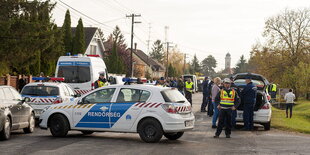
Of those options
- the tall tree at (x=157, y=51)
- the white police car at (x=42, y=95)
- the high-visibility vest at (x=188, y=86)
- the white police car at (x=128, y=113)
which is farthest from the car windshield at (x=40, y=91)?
the tall tree at (x=157, y=51)

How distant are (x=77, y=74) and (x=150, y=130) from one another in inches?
439

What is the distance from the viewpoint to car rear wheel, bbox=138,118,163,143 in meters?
12.5

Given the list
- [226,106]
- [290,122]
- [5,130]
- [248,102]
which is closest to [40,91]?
[5,130]

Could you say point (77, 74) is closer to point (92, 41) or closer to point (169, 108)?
point (169, 108)

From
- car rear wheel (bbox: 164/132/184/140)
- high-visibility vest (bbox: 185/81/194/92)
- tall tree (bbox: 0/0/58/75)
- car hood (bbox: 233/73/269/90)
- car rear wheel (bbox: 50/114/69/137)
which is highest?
tall tree (bbox: 0/0/58/75)

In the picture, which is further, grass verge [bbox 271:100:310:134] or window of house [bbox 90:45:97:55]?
window of house [bbox 90:45:97:55]

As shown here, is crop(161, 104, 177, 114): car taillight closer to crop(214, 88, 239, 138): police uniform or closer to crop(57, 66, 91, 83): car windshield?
crop(214, 88, 239, 138): police uniform

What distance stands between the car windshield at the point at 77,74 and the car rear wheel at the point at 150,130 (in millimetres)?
10754

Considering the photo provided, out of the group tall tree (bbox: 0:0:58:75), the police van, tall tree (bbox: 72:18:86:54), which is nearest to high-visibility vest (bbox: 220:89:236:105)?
the police van

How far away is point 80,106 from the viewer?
13.5 m

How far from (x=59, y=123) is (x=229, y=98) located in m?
4.91

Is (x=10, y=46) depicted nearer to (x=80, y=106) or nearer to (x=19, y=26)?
(x=19, y=26)

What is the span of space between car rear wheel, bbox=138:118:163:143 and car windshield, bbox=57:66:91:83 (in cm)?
1075

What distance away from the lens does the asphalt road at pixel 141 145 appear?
11.1 m
